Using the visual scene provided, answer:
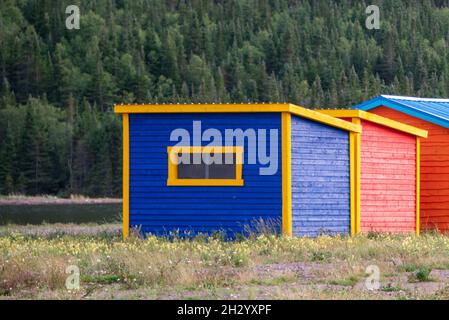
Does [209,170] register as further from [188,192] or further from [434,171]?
[434,171]

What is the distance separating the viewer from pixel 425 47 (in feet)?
400

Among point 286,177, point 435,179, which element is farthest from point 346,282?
point 435,179

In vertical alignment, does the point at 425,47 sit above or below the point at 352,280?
above

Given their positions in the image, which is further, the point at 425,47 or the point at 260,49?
the point at 260,49

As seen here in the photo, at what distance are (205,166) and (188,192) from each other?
58 cm

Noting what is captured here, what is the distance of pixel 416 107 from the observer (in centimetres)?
2770

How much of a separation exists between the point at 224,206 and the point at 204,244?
5.79 ft

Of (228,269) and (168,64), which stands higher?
(168,64)

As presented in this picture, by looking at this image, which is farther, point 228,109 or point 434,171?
point 434,171

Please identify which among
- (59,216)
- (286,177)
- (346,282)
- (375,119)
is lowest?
(59,216)


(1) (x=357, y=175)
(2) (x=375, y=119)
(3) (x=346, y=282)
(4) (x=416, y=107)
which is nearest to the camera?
(3) (x=346, y=282)

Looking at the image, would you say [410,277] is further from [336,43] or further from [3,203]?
[336,43]

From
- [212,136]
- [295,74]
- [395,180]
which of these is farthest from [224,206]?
[295,74]

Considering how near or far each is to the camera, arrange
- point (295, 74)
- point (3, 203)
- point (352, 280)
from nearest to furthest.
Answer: point (352, 280) → point (3, 203) → point (295, 74)
